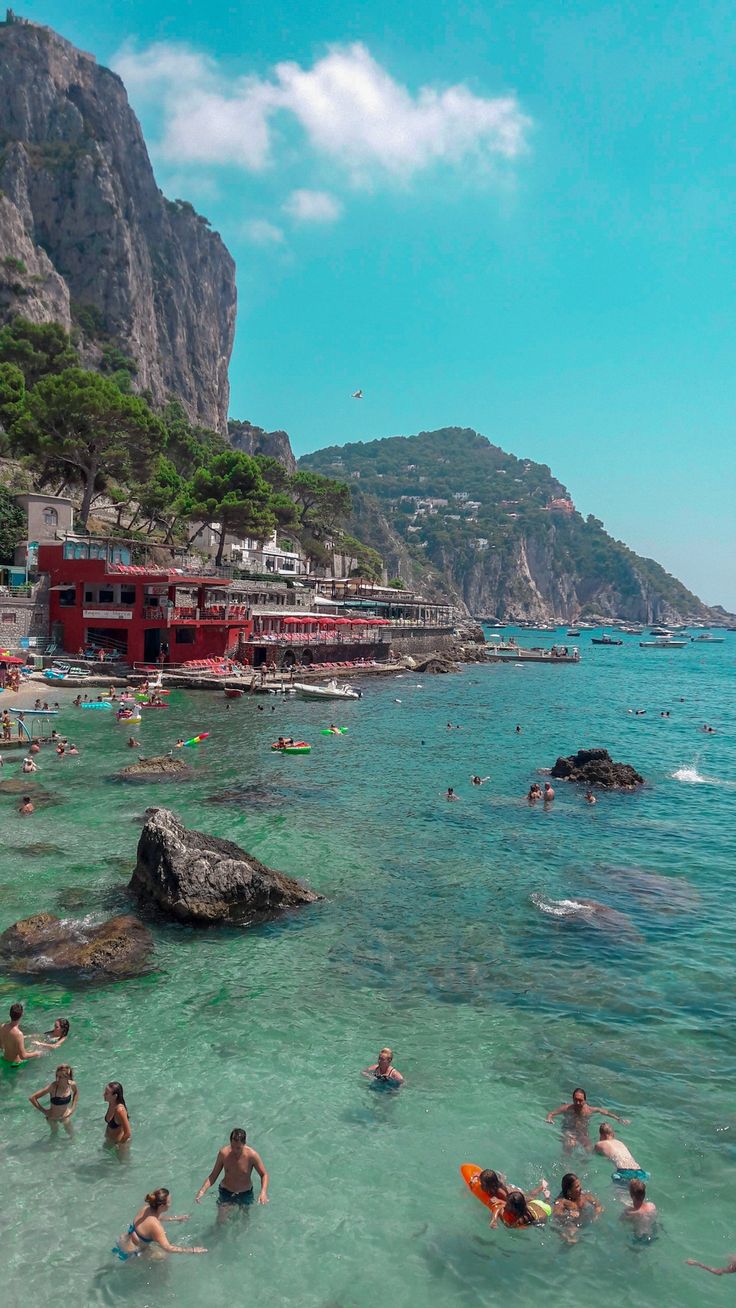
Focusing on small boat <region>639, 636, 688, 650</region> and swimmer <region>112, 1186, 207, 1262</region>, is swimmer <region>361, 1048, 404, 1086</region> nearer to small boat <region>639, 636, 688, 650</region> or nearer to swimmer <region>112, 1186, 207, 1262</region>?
swimmer <region>112, 1186, 207, 1262</region>

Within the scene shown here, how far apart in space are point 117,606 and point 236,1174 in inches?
1911

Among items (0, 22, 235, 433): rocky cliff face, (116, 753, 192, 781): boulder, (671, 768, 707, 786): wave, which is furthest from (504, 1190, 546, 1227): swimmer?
(0, 22, 235, 433): rocky cliff face

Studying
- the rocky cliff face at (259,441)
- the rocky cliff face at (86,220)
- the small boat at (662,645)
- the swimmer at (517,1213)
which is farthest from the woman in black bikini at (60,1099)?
the rocky cliff face at (259,441)

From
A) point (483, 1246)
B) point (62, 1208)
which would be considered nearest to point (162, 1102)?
point (62, 1208)

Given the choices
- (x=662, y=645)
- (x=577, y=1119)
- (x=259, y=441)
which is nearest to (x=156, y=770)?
(x=577, y=1119)

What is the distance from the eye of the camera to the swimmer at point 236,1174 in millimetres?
8508

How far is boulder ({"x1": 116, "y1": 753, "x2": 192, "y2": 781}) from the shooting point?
92.5 ft

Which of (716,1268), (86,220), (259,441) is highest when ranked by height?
(86,220)

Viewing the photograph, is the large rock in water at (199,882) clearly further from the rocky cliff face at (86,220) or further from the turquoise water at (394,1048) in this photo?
the rocky cliff face at (86,220)

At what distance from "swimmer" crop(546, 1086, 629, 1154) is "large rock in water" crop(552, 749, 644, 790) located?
21588mm

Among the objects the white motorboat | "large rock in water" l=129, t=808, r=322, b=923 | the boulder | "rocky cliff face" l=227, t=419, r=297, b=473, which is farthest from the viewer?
"rocky cliff face" l=227, t=419, r=297, b=473

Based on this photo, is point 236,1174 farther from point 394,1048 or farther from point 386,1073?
point 394,1048

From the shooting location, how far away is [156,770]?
29.1 m

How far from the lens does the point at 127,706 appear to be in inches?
1650
